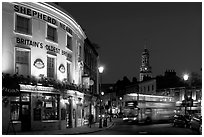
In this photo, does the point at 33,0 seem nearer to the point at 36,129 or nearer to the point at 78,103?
the point at 36,129

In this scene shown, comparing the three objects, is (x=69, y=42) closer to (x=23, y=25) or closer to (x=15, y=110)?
(x=23, y=25)

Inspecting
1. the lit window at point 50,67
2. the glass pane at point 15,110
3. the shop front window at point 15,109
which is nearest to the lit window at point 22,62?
the shop front window at point 15,109

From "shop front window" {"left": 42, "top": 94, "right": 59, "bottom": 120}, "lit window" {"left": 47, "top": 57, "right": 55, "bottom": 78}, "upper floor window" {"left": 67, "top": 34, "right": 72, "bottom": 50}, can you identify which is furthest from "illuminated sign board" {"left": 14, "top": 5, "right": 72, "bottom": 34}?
"shop front window" {"left": 42, "top": 94, "right": 59, "bottom": 120}

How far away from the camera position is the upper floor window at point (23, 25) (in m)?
25.6

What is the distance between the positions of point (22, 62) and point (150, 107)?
17.8m

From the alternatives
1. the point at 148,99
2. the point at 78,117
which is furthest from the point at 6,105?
the point at 148,99

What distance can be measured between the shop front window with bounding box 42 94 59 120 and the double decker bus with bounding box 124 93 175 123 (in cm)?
1109

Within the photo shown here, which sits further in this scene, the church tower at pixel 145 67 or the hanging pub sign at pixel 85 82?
the church tower at pixel 145 67

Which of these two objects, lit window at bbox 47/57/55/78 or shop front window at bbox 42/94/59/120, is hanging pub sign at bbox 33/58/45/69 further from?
shop front window at bbox 42/94/59/120

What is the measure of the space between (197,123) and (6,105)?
15.1m

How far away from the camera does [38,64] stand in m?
26.5

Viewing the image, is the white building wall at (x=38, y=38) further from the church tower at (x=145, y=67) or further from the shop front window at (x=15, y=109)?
the church tower at (x=145, y=67)

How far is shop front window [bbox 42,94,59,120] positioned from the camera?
90.1 feet

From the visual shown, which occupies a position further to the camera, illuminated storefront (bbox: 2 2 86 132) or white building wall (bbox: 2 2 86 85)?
illuminated storefront (bbox: 2 2 86 132)
